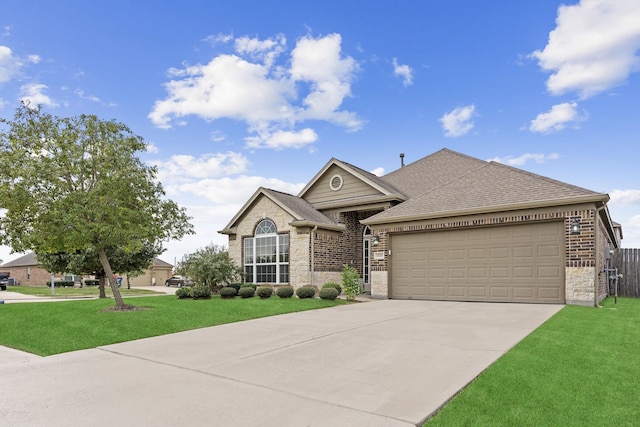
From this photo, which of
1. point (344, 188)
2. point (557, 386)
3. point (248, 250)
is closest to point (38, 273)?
point (248, 250)

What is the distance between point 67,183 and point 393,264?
37.5 feet

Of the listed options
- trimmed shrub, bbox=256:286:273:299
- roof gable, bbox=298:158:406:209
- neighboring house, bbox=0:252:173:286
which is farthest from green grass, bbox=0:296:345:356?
neighboring house, bbox=0:252:173:286

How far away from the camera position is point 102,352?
7633 millimetres

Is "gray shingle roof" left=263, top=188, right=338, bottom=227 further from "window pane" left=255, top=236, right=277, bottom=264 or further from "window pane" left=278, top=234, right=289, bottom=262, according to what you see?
"window pane" left=255, top=236, right=277, bottom=264

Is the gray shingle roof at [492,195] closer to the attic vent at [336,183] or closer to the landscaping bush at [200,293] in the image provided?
the attic vent at [336,183]

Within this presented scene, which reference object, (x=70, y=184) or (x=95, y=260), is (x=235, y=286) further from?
(x=95, y=260)

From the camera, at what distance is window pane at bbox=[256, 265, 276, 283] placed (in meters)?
19.0

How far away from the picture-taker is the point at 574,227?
1241 centimetres

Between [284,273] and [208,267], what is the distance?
3.31 m

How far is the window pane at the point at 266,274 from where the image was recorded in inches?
749

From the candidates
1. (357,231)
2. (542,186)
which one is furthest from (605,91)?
(357,231)

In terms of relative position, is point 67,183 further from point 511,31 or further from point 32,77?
point 511,31

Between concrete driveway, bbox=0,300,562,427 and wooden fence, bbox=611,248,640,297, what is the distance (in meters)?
11.0

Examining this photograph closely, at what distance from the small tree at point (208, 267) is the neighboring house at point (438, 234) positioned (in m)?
1.22
